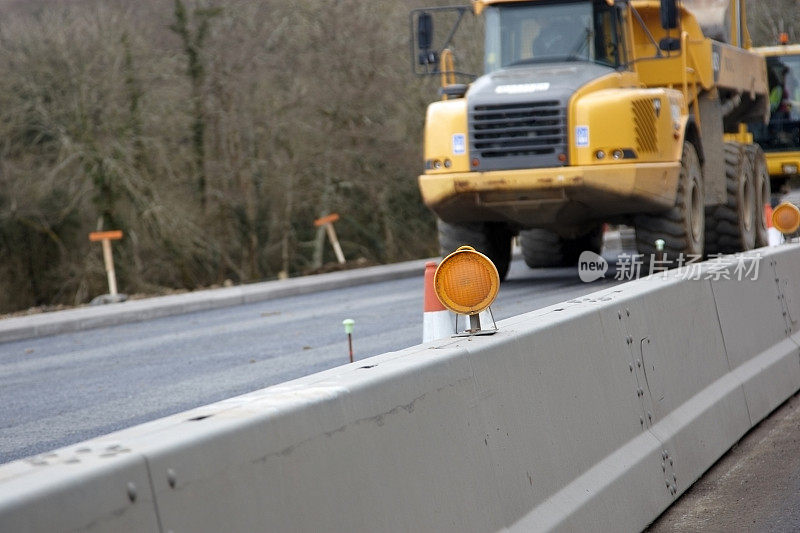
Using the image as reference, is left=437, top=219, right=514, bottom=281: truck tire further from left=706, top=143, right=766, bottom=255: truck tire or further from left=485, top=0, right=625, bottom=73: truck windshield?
left=706, top=143, right=766, bottom=255: truck tire

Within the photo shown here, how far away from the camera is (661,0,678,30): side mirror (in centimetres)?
1521

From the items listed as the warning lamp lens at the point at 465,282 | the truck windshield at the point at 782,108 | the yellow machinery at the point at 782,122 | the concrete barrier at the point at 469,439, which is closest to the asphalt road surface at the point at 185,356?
the concrete barrier at the point at 469,439

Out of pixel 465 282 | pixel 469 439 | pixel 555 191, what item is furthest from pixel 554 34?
pixel 469 439

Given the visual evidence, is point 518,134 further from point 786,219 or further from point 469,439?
point 469,439

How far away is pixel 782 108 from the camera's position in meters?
28.5

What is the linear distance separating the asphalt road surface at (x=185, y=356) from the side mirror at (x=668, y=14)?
10.5 ft

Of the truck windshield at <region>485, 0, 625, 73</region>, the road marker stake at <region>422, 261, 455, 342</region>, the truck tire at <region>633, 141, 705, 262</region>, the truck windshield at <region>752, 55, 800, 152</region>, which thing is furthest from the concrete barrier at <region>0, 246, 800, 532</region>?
the truck windshield at <region>752, 55, 800, 152</region>

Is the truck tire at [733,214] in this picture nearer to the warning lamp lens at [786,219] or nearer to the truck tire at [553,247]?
the truck tire at [553,247]

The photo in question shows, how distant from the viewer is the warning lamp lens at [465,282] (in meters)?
4.53

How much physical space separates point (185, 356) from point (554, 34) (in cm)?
633

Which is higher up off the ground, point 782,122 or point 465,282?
point 465,282

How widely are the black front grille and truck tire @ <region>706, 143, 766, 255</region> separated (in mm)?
3694

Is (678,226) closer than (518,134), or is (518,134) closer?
(518,134)

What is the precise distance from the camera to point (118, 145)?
28391 mm
